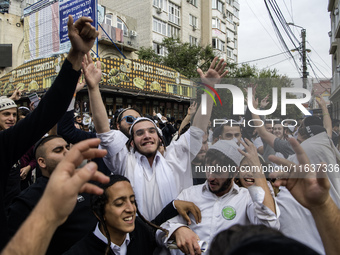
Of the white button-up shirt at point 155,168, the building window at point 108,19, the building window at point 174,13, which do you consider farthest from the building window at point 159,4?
the white button-up shirt at point 155,168

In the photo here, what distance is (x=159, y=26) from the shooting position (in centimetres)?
2522

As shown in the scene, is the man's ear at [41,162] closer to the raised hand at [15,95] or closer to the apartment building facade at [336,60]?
the raised hand at [15,95]

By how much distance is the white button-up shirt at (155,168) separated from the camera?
2.17 m

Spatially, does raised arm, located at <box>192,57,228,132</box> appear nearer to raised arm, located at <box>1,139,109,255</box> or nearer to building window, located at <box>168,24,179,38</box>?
raised arm, located at <box>1,139,109,255</box>

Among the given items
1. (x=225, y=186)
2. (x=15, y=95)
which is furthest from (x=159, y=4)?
(x=225, y=186)

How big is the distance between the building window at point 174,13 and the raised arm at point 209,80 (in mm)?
25917

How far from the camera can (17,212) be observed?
1945mm

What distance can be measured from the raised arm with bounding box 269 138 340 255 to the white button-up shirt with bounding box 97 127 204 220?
103 cm

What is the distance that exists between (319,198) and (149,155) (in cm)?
137

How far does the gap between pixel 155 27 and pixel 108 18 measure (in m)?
5.56

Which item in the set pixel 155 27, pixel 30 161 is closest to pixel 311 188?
pixel 30 161

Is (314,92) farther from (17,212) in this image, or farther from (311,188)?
(17,212)

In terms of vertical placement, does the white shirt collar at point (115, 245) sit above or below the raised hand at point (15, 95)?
below

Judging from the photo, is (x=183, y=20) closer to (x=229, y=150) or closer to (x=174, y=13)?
(x=174, y=13)
